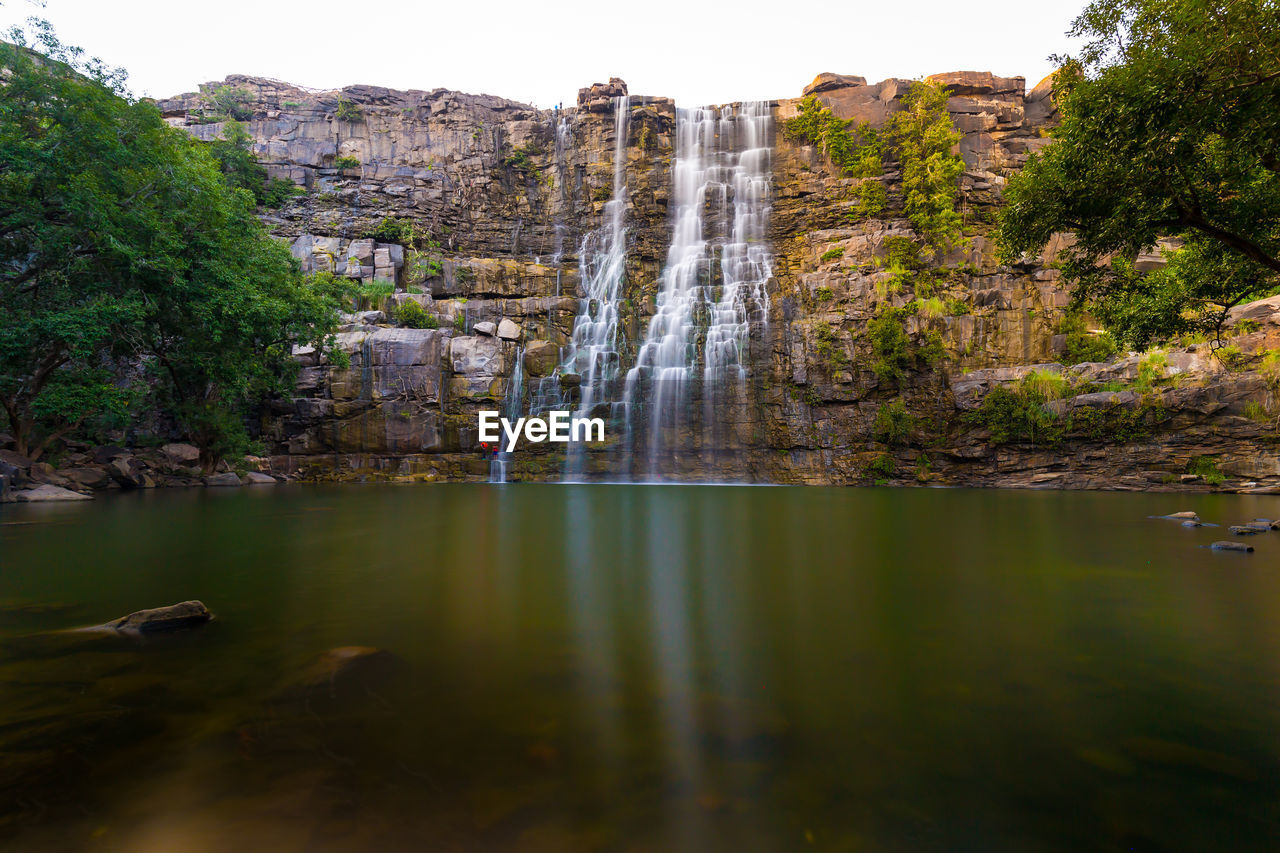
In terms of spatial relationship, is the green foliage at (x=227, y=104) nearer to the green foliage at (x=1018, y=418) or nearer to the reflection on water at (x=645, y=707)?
the reflection on water at (x=645, y=707)

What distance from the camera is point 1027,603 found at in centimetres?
601

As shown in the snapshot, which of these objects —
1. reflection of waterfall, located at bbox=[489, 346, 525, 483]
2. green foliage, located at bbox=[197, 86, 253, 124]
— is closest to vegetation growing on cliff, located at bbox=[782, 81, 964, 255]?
reflection of waterfall, located at bbox=[489, 346, 525, 483]

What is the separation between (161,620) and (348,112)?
47072 millimetres

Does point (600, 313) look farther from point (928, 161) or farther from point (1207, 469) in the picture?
point (1207, 469)

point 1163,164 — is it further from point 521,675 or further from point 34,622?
point 34,622

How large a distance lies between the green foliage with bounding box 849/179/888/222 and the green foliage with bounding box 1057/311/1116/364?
1229cm

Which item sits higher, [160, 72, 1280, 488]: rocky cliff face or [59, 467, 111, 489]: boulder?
[160, 72, 1280, 488]: rocky cliff face

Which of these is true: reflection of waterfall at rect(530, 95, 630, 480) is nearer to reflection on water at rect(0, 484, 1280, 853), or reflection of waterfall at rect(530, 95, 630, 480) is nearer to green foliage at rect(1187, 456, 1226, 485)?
reflection on water at rect(0, 484, 1280, 853)

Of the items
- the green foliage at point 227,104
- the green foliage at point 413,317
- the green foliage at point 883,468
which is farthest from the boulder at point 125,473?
the green foliage at point 227,104

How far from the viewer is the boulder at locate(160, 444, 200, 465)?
80.1ft

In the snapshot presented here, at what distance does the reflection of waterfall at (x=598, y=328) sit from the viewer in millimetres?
31453

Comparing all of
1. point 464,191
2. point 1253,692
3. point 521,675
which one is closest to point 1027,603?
point 1253,692

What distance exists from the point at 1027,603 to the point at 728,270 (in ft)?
104

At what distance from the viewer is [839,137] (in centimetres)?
3769
